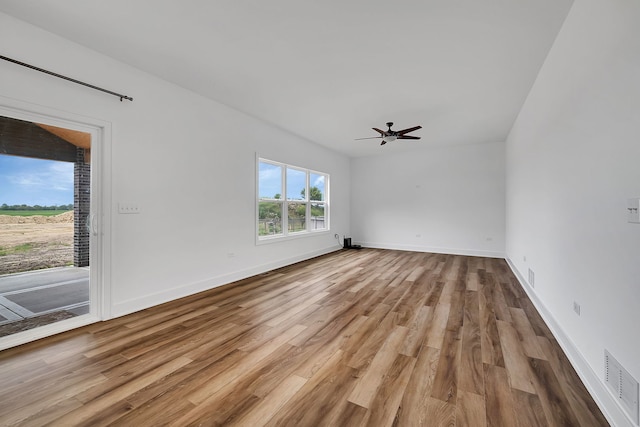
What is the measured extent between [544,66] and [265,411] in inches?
161

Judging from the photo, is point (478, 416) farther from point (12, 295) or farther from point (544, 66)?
point (12, 295)

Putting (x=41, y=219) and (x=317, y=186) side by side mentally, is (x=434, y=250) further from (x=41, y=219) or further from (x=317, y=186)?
(x=41, y=219)

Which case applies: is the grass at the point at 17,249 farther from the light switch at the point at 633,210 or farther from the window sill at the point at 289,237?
the light switch at the point at 633,210

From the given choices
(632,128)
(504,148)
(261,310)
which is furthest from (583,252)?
(504,148)

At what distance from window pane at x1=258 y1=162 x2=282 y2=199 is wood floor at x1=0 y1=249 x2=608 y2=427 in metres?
2.22

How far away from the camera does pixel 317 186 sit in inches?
265

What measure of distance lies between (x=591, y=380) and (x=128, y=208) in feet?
13.7

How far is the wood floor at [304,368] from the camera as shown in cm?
149

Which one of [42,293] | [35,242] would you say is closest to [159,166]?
[35,242]

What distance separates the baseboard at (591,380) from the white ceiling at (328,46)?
104 inches

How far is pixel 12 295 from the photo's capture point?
259cm

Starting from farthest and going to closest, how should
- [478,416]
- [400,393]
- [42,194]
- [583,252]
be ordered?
[42,194]
[583,252]
[400,393]
[478,416]

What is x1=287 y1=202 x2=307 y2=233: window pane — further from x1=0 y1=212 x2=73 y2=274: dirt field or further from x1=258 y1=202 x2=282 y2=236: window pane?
x1=0 y1=212 x2=73 y2=274: dirt field

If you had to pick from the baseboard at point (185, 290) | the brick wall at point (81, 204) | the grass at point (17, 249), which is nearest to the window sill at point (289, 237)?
the baseboard at point (185, 290)
